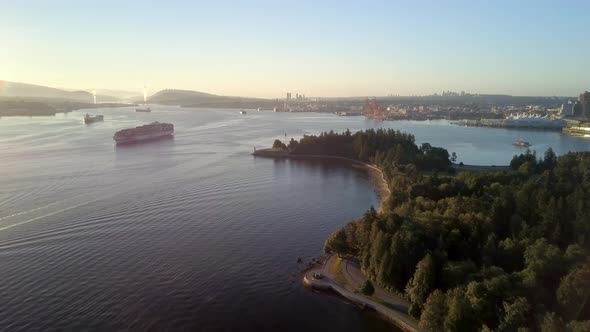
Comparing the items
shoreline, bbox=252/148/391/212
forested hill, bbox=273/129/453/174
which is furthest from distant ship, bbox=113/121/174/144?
forested hill, bbox=273/129/453/174

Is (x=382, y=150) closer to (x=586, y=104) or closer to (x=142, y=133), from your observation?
(x=142, y=133)

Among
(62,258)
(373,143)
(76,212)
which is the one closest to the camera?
(62,258)

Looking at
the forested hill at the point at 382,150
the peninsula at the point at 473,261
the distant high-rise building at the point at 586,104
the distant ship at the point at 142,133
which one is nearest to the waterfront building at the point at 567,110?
the distant high-rise building at the point at 586,104

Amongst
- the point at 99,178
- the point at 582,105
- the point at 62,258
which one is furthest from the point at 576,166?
the point at 582,105

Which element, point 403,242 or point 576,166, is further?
point 576,166

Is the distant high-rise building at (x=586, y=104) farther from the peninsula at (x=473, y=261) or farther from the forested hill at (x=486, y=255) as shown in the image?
the forested hill at (x=486, y=255)

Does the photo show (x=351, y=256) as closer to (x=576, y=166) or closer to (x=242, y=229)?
(x=242, y=229)

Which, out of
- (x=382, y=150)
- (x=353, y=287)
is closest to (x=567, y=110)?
(x=382, y=150)
